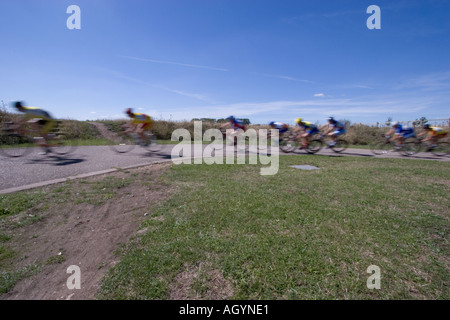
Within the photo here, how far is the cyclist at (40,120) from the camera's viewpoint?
7.41 meters

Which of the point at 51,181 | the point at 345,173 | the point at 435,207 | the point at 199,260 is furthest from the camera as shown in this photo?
the point at 345,173

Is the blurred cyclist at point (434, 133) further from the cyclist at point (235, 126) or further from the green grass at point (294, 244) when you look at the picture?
the cyclist at point (235, 126)

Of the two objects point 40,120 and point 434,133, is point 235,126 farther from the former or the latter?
point 434,133

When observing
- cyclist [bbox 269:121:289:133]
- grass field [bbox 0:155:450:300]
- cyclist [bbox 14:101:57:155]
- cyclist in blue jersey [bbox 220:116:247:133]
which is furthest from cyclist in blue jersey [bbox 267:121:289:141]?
cyclist [bbox 14:101:57:155]

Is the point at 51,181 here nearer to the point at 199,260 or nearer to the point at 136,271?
the point at 136,271

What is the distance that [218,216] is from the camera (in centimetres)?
330

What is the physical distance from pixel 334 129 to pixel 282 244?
10728 mm

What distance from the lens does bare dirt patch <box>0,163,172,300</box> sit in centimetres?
211

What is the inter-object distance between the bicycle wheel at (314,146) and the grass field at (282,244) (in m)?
6.61

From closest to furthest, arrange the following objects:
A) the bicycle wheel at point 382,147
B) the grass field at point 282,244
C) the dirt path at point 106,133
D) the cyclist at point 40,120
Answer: the grass field at point 282,244 → the cyclist at point 40,120 → the bicycle wheel at point 382,147 → the dirt path at point 106,133

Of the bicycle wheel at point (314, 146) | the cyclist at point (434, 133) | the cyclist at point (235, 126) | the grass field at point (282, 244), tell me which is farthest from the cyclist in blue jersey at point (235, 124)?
the cyclist at point (434, 133)

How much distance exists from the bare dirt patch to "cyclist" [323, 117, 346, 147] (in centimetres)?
1008

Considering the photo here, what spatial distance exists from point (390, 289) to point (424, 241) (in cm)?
137
